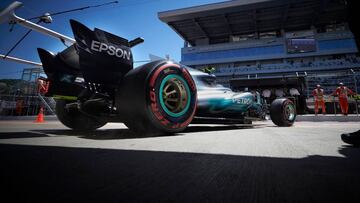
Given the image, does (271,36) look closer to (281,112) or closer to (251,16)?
(251,16)

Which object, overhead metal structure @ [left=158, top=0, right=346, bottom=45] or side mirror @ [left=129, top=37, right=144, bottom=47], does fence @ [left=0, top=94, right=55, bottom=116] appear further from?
overhead metal structure @ [left=158, top=0, right=346, bottom=45]

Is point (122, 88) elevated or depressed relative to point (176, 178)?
elevated

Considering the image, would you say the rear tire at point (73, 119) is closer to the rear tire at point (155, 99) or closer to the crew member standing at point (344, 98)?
the rear tire at point (155, 99)

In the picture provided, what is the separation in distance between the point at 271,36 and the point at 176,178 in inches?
2152

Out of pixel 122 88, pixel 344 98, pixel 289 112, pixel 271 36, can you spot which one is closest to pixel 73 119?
pixel 122 88

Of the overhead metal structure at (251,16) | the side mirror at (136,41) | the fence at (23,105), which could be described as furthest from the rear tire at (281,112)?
the overhead metal structure at (251,16)

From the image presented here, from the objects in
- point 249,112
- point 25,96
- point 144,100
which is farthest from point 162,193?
point 25,96

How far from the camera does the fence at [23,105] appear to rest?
1112cm

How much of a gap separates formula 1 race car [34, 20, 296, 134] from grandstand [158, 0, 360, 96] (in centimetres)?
3728

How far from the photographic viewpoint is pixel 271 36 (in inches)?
1912

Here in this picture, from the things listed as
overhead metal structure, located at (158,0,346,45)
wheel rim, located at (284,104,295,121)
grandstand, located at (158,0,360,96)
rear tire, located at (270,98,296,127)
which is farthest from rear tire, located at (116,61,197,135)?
overhead metal structure, located at (158,0,346,45)

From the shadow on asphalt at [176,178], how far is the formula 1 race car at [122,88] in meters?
1.13

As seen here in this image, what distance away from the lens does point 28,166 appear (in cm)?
94

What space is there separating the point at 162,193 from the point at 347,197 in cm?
55
